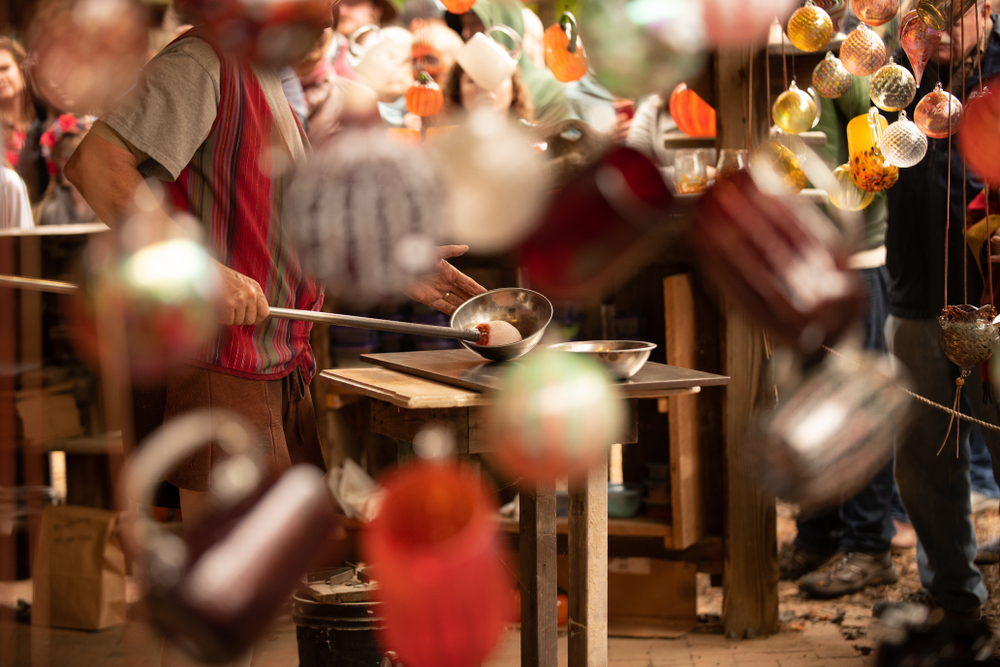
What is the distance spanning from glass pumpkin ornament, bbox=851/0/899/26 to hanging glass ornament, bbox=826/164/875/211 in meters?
0.28

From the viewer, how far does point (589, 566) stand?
1.53 meters

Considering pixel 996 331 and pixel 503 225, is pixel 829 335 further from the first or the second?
pixel 996 331

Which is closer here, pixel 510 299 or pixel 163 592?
pixel 163 592

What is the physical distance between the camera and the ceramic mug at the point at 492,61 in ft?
4.25

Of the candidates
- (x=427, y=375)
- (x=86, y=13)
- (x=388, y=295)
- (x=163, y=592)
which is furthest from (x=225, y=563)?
(x=427, y=375)

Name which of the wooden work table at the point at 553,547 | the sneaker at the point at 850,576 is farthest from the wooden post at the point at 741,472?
the wooden work table at the point at 553,547

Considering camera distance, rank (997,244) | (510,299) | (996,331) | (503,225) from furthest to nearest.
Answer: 1. (997,244)
2. (510,299)
3. (996,331)
4. (503,225)

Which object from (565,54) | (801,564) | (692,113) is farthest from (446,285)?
(801,564)

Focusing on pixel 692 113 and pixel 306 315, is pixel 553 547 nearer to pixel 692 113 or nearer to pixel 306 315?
pixel 306 315

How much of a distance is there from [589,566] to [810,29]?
0.93 m

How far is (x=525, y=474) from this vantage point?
47 centimetres

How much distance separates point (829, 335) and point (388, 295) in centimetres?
21

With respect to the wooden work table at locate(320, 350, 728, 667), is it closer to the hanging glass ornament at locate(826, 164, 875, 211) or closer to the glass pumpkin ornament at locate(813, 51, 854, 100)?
the hanging glass ornament at locate(826, 164, 875, 211)

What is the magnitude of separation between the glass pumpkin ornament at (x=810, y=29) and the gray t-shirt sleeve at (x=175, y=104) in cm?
75
